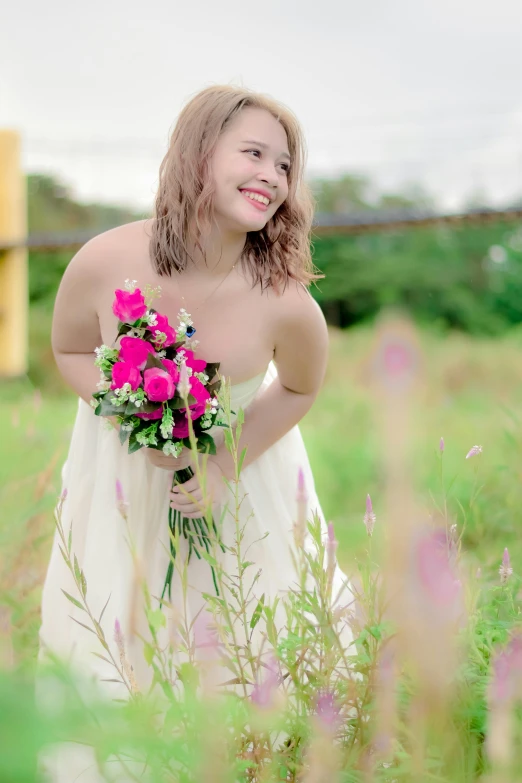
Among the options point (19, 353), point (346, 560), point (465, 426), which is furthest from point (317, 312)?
point (19, 353)

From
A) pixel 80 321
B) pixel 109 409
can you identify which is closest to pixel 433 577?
pixel 109 409

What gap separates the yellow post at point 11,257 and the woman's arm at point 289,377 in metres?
4.53

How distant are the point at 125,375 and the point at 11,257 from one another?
484 centimetres

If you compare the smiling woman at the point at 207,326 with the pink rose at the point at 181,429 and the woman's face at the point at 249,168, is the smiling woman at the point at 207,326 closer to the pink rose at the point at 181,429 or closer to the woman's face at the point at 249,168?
the woman's face at the point at 249,168

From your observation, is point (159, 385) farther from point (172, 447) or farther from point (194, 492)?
point (194, 492)

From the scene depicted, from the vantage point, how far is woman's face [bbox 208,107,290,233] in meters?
1.52

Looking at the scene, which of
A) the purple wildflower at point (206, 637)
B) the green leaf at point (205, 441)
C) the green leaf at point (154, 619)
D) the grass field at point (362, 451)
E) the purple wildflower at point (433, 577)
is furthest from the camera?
the grass field at point (362, 451)

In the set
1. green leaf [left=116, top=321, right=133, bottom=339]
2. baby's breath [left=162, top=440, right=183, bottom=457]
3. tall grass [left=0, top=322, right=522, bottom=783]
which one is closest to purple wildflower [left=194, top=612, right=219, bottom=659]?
tall grass [left=0, top=322, right=522, bottom=783]

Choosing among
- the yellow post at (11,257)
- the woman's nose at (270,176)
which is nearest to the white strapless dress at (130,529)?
the woman's nose at (270,176)

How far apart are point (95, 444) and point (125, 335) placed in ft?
1.50

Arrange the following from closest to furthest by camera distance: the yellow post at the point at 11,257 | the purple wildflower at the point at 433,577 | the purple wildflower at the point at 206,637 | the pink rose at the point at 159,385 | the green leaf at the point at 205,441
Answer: the purple wildflower at the point at 433,577
the purple wildflower at the point at 206,637
the pink rose at the point at 159,385
the green leaf at the point at 205,441
the yellow post at the point at 11,257

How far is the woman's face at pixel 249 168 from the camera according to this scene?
1.52 m

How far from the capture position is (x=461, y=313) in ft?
26.8

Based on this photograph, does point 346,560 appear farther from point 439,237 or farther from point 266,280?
point 439,237
